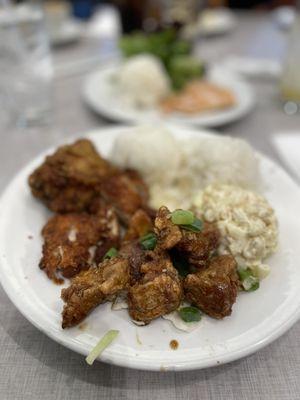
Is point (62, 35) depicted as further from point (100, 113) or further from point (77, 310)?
point (77, 310)

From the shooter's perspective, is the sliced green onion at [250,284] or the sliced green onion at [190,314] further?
the sliced green onion at [250,284]

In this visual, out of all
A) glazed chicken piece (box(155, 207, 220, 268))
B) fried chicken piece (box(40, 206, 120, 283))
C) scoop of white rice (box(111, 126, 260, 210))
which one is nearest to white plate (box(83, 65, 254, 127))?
scoop of white rice (box(111, 126, 260, 210))

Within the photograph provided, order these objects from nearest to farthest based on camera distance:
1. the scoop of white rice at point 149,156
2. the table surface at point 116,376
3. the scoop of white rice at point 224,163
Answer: the table surface at point 116,376, the scoop of white rice at point 224,163, the scoop of white rice at point 149,156

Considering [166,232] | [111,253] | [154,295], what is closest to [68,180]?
[111,253]

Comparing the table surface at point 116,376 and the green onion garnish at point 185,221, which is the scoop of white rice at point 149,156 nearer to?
the green onion garnish at point 185,221

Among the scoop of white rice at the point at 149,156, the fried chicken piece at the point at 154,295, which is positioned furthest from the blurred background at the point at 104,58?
the fried chicken piece at the point at 154,295

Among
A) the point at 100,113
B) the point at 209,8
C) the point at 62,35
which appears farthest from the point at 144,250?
the point at 209,8

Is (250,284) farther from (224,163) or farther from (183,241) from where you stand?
(224,163)
